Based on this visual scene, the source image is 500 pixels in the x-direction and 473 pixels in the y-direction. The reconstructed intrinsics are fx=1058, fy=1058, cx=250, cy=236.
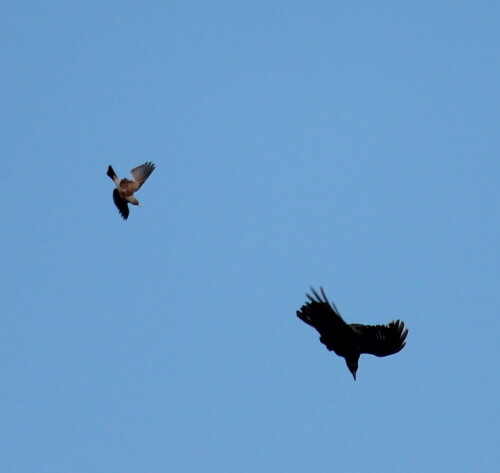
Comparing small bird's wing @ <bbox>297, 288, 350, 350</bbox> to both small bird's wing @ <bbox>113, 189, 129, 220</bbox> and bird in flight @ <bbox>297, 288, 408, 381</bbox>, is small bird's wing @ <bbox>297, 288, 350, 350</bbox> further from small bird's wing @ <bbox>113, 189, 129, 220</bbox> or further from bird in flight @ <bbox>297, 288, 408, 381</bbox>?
small bird's wing @ <bbox>113, 189, 129, 220</bbox>

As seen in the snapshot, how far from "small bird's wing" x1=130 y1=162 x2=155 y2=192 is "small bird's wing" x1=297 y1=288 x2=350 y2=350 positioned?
8.80m

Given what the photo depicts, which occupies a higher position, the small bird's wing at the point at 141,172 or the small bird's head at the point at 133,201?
the small bird's wing at the point at 141,172

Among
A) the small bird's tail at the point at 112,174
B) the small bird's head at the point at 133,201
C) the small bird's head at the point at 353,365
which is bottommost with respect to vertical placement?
the small bird's head at the point at 353,365

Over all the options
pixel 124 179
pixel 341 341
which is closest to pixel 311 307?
pixel 341 341

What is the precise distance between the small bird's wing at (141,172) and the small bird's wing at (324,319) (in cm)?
880

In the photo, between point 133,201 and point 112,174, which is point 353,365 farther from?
point 112,174

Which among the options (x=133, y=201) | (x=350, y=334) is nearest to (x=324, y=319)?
(x=350, y=334)

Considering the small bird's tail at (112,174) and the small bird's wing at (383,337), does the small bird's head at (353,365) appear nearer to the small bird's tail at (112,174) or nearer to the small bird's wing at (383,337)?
the small bird's wing at (383,337)

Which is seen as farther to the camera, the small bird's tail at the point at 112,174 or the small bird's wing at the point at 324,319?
the small bird's tail at the point at 112,174

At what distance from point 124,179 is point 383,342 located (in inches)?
381

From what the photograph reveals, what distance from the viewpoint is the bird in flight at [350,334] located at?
19641mm

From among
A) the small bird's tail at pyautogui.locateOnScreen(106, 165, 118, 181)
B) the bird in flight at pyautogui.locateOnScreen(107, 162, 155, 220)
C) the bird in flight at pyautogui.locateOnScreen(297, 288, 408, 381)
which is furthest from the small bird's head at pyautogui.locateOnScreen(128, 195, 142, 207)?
the bird in flight at pyautogui.locateOnScreen(297, 288, 408, 381)

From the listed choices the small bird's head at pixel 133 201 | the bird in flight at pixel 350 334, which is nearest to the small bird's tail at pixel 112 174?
the small bird's head at pixel 133 201

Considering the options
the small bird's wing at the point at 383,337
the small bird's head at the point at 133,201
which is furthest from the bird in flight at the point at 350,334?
the small bird's head at the point at 133,201
